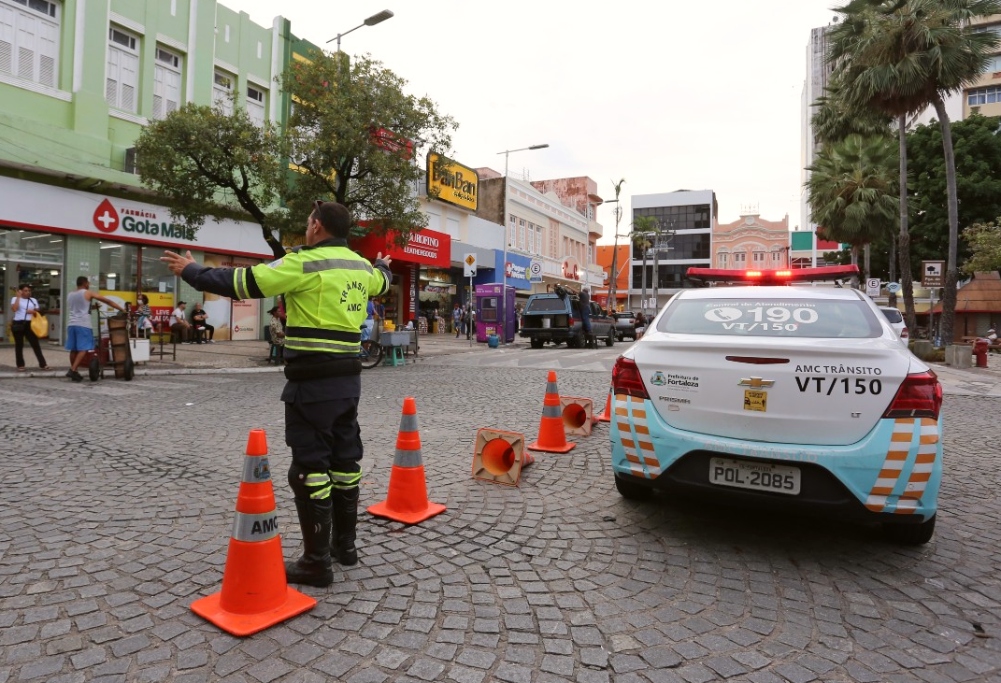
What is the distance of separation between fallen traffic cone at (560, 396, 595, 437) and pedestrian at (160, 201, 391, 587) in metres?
4.07

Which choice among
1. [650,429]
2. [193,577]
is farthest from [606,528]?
[193,577]

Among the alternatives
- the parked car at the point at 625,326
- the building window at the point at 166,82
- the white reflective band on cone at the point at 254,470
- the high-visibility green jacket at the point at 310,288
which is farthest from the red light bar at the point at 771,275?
the parked car at the point at 625,326

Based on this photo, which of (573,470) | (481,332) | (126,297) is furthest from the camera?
(481,332)

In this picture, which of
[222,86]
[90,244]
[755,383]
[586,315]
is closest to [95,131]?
[90,244]

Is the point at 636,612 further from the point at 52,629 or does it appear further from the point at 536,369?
the point at 536,369

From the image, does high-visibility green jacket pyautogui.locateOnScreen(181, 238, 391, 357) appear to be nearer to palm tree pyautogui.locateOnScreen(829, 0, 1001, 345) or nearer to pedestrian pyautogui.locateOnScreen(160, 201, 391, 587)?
pedestrian pyautogui.locateOnScreen(160, 201, 391, 587)

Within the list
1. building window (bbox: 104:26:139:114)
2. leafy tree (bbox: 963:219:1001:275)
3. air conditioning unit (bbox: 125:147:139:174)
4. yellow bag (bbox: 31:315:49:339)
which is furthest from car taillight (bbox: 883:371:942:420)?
leafy tree (bbox: 963:219:1001:275)

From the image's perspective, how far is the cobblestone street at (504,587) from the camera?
2.35 metres

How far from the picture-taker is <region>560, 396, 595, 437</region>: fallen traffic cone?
22.1 feet

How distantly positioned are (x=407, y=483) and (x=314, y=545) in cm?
104

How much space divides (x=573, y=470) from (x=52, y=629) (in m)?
3.70

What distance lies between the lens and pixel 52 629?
2.51m

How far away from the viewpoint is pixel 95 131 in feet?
55.4

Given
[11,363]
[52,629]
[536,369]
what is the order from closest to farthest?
[52,629] < [11,363] < [536,369]
